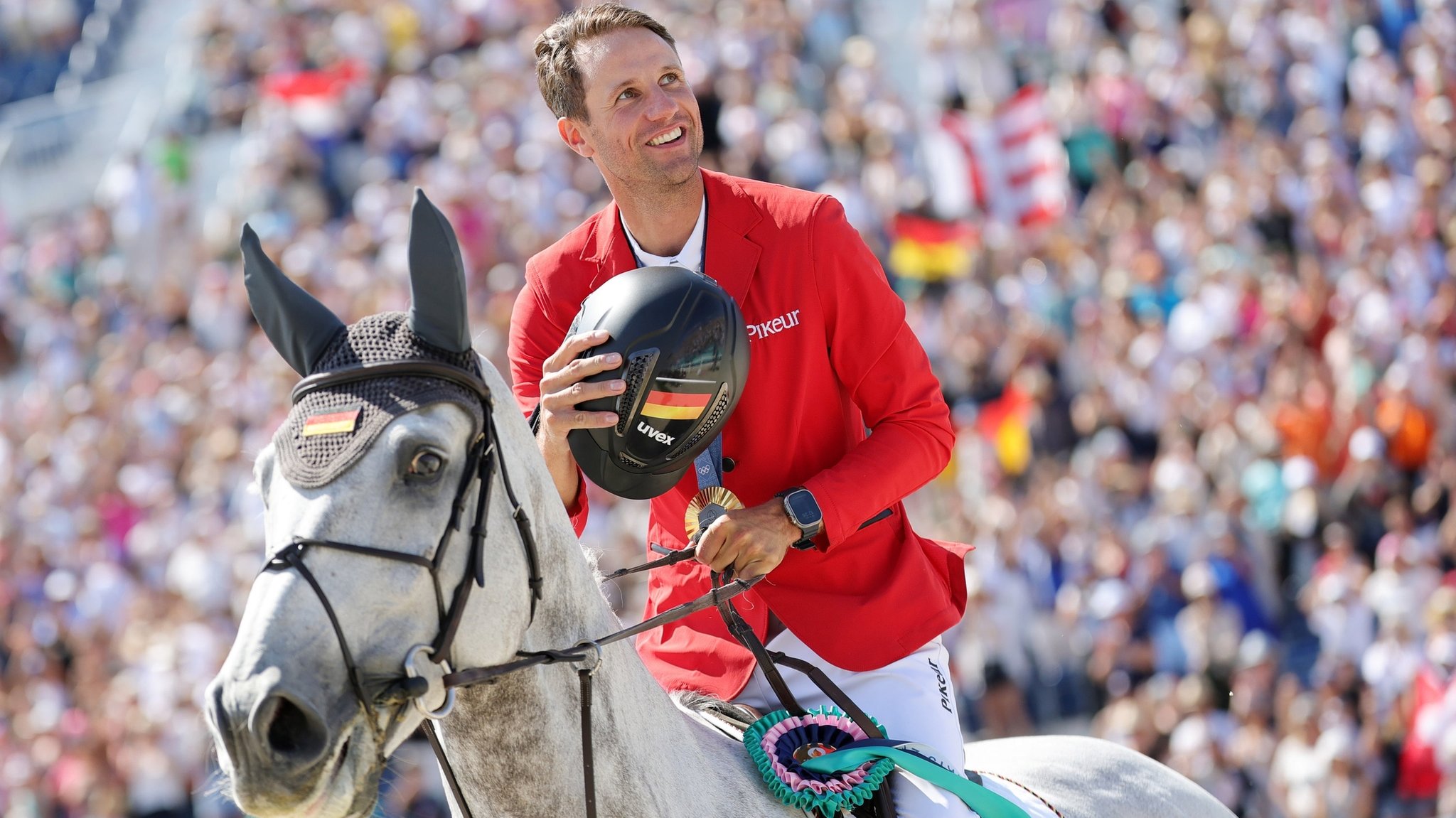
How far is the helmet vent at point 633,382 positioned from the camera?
3.58 m

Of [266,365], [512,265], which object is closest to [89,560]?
[266,365]

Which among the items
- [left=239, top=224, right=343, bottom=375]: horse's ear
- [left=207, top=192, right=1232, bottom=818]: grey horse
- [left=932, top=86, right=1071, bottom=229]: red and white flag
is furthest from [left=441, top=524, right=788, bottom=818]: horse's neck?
[left=932, top=86, right=1071, bottom=229]: red and white flag

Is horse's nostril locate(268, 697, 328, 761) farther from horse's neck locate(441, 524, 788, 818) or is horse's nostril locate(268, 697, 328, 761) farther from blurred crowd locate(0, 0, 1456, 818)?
blurred crowd locate(0, 0, 1456, 818)

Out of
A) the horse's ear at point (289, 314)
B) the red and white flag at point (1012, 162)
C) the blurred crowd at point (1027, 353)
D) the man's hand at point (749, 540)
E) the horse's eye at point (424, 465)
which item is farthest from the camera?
the red and white flag at point (1012, 162)

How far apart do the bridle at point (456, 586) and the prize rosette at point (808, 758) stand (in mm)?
490

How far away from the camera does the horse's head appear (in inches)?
114

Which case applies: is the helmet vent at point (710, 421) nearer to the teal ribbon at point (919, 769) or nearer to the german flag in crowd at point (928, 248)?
the teal ribbon at point (919, 769)

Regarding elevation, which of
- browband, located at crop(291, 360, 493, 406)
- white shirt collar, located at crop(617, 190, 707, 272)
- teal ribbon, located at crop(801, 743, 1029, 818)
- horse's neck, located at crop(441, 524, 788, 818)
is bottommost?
teal ribbon, located at crop(801, 743, 1029, 818)

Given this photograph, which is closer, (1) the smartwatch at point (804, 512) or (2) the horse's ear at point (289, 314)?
(2) the horse's ear at point (289, 314)

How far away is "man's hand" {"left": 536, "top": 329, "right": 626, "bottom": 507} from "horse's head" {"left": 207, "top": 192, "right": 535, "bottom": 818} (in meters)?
0.21

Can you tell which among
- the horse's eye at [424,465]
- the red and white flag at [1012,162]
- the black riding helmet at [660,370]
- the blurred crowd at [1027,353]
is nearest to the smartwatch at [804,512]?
the black riding helmet at [660,370]

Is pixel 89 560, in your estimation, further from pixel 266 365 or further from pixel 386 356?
pixel 386 356

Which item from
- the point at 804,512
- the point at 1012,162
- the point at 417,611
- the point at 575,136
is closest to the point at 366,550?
the point at 417,611

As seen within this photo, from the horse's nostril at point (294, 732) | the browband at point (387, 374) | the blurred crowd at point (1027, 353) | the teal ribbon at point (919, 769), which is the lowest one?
the blurred crowd at point (1027, 353)
